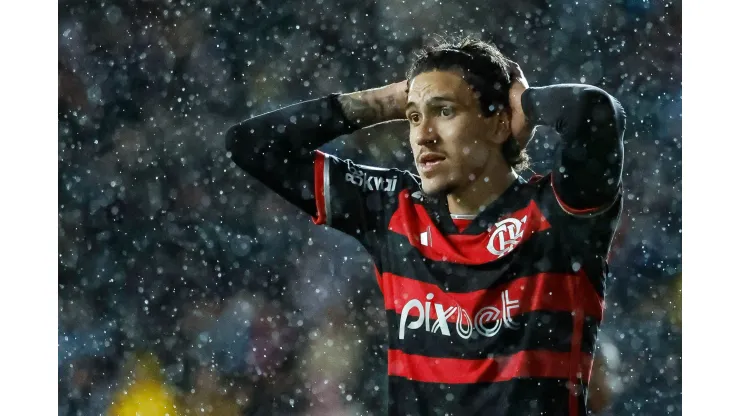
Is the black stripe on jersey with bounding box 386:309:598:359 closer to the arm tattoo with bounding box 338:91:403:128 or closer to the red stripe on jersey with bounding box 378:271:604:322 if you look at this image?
the red stripe on jersey with bounding box 378:271:604:322

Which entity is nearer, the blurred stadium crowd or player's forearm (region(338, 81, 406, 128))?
player's forearm (region(338, 81, 406, 128))

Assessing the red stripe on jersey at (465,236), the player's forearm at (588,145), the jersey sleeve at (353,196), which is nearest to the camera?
the player's forearm at (588,145)

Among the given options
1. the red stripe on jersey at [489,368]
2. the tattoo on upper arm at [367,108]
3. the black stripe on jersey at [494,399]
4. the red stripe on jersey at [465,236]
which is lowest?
the black stripe on jersey at [494,399]

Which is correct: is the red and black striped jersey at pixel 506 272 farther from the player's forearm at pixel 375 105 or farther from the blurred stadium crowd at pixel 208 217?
the blurred stadium crowd at pixel 208 217

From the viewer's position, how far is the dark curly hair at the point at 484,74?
4.09 feet

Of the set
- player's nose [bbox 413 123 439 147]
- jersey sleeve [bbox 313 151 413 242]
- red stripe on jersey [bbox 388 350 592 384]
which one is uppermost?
player's nose [bbox 413 123 439 147]

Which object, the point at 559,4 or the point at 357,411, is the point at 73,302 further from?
the point at 559,4

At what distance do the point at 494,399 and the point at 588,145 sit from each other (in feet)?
1.29

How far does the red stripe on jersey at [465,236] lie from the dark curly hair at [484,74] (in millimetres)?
111

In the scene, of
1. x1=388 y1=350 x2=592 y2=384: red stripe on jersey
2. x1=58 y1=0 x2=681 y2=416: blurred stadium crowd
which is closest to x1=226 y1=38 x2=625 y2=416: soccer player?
x1=388 y1=350 x2=592 y2=384: red stripe on jersey

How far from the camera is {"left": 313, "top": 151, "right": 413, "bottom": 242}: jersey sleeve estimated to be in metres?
1.29

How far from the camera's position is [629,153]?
1.38 meters

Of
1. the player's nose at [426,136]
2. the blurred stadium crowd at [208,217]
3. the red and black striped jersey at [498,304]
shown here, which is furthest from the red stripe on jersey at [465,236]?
the blurred stadium crowd at [208,217]
